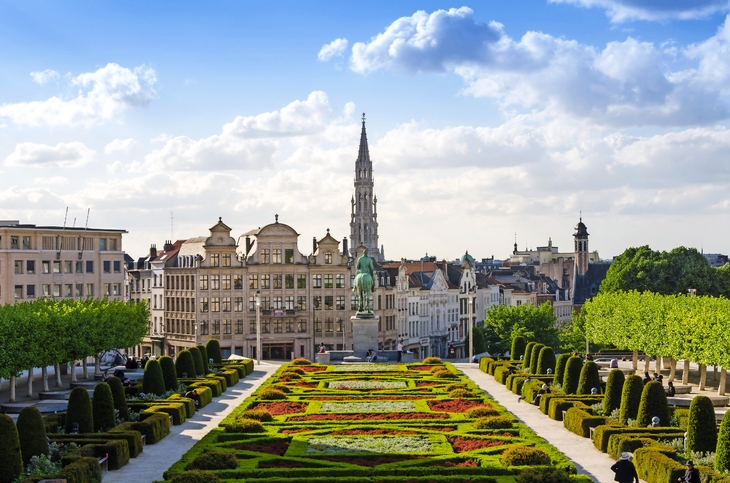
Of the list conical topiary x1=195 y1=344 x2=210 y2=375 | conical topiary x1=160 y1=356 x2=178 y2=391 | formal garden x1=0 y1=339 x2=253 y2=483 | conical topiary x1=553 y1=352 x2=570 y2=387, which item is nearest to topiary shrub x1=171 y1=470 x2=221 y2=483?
formal garden x1=0 y1=339 x2=253 y2=483

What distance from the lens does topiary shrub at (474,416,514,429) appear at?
148 ft

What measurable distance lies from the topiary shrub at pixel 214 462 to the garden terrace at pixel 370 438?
0.03m

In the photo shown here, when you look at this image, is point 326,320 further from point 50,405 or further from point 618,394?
point 618,394

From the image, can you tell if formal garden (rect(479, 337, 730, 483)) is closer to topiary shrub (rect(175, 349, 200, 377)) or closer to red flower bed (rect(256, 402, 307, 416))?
red flower bed (rect(256, 402, 307, 416))

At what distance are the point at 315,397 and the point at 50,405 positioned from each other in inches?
524

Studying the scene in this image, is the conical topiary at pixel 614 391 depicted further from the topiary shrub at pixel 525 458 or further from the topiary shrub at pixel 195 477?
the topiary shrub at pixel 195 477

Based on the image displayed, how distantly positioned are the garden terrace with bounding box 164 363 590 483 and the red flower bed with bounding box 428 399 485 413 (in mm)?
47

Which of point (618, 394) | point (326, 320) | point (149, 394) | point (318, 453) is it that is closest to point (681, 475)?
point (318, 453)

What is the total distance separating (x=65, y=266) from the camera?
112562mm

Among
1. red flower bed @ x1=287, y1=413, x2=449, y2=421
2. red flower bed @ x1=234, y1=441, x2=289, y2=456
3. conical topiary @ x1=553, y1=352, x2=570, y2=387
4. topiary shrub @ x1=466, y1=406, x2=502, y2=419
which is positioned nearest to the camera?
red flower bed @ x1=234, y1=441, x2=289, y2=456

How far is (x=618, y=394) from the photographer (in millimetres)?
48625

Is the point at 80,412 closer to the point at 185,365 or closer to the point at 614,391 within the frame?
the point at 614,391

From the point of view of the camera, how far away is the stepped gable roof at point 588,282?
597 ft

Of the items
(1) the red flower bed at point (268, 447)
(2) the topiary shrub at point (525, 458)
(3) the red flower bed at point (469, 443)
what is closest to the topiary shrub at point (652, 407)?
(3) the red flower bed at point (469, 443)
